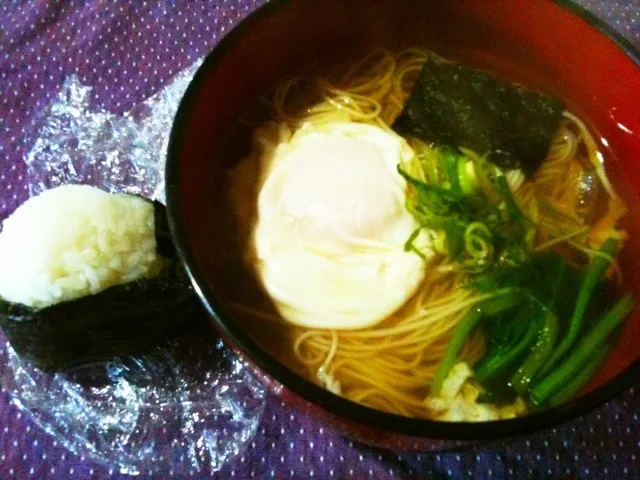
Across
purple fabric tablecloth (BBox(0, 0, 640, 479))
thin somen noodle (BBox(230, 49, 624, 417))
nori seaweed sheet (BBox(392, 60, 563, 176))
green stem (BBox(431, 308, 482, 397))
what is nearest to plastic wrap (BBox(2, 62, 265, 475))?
purple fabric tablecloth (BBox(0, 0, 640, 479))

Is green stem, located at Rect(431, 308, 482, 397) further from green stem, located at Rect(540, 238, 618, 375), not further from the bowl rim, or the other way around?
the bowl rim

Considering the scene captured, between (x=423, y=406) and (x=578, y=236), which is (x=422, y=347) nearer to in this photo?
(x=423, y=406)

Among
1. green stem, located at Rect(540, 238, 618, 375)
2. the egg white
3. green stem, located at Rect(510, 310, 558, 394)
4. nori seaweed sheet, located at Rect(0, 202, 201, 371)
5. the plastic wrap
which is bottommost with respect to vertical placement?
the plastic wrap

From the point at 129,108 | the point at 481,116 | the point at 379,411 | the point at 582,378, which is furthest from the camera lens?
the point at 129,108

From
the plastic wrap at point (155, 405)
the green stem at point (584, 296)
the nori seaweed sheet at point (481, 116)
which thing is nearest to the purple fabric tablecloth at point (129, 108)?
the plastic wrap at point (155, 405)

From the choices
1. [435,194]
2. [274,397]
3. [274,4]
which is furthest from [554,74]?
[274,397]

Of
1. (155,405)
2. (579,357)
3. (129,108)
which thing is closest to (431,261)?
(579,357)

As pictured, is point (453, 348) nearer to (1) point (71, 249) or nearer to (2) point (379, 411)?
(2) point (379, 411)

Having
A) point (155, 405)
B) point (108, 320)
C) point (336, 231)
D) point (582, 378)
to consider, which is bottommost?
point (155, 405)
